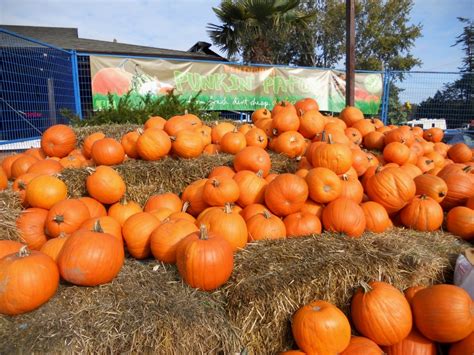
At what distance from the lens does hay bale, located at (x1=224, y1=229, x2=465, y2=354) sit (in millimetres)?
1733

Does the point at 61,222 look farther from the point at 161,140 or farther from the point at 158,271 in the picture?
the point at 161,140

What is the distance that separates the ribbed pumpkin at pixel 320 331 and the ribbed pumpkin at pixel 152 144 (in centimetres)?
198

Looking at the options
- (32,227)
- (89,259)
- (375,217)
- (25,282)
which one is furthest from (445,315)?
(32,227)

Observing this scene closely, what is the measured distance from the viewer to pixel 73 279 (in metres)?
1.71

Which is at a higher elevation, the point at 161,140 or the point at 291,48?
the point at 291,48

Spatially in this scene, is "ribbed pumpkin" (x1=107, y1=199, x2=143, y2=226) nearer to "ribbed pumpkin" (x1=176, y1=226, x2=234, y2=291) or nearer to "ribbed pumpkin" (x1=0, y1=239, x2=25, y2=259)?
"ribbed pumpkin" (x1=0, y1=239, x2=25, y2=259)

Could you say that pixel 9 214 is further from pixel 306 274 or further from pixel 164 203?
pixel 306 274

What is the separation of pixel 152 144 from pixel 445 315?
261 centimetres

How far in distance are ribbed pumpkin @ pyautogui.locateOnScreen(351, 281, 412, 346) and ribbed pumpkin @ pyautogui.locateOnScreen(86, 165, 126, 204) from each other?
6.60 feet

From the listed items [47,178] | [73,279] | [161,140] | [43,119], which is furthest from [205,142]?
[43,119]

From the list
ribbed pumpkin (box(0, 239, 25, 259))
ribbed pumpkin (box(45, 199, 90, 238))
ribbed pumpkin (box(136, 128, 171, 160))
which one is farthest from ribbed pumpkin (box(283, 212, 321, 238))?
ribbed pumpkin (box(0, 239, 25, 259))

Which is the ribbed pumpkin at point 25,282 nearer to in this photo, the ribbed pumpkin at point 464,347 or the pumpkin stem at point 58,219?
the pumpkin stem at point 58,219

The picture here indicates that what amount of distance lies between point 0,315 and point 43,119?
5.57 meters

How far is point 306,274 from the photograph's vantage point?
182 cm
